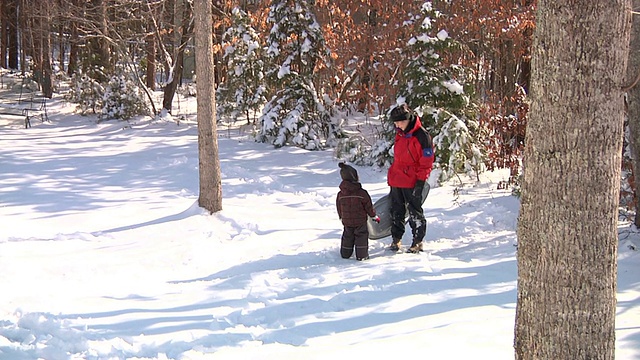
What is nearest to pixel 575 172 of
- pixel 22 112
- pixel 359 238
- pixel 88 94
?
pixel 359 238

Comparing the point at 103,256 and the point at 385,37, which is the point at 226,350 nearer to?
the point at 103,256

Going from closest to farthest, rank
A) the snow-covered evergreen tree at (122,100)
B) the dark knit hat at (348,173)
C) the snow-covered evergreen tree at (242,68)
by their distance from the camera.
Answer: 1. the dark knit hat at (348,173)
2. the snow-covered evergreen tree at (242,68)
3. the snow-covered evergreen tree at (122,100)

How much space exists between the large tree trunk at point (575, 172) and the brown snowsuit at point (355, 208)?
4621 millimetres

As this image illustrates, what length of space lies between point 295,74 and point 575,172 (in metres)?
14.9

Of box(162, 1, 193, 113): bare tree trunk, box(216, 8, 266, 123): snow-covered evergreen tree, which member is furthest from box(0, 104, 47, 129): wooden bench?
box(216, 8, 266, 123): snow-covered evergreen tree

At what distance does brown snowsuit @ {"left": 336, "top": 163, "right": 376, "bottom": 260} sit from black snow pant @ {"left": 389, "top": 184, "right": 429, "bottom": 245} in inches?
17.0

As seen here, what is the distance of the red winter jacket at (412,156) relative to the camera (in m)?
7.72

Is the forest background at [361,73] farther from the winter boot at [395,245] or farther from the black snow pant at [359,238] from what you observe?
the black snow pant at [359,238]

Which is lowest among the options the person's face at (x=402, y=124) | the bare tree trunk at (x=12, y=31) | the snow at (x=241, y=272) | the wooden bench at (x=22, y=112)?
the snow at (x=241, y=272)

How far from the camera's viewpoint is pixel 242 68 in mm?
19484

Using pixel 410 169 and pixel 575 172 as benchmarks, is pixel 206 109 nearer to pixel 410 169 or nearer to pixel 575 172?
pixel 410 169

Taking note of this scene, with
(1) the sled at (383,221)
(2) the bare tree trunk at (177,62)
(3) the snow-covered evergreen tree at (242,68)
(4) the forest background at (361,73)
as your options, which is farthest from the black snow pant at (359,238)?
(2) the bare tree trunk at (177,62)

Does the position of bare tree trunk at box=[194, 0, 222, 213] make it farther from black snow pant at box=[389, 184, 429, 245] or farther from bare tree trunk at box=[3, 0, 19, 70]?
bare tree trunk at box=[3, 0, 19, 70]

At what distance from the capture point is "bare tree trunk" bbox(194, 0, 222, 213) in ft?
32.9
